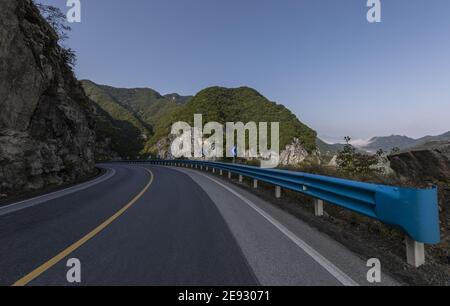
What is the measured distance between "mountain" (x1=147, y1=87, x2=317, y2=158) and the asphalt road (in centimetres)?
10676

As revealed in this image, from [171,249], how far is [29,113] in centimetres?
1526

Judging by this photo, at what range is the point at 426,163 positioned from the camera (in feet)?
31.7

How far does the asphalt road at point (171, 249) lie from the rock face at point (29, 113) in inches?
257

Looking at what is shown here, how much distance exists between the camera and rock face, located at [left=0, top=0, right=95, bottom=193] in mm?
12406

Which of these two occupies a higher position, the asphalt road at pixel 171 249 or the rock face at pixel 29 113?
the rock face at pixel 29 113

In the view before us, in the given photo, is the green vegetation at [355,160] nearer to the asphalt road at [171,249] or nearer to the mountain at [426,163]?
the mountain at [426,163]

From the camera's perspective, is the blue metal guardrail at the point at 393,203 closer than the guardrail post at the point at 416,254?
Yes

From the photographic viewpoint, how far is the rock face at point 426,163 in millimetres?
9102

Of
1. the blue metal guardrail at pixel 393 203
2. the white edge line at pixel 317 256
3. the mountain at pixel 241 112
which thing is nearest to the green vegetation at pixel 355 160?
the blue metal guardrail at pixel 393 203

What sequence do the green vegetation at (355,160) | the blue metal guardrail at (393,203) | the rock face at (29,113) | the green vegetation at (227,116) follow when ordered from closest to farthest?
1. the blue metal guardrail at (393,203)
2. the rock face at (29,113)
3. the green vegetation at (355,160)
4. the green vegetation at (227,116)

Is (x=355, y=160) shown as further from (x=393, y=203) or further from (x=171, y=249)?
(x=171, y=249)

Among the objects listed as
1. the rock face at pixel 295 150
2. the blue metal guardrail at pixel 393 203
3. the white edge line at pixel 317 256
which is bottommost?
the white edge line at pixel 317 256

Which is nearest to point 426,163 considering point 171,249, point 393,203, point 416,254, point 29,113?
point 393,203
